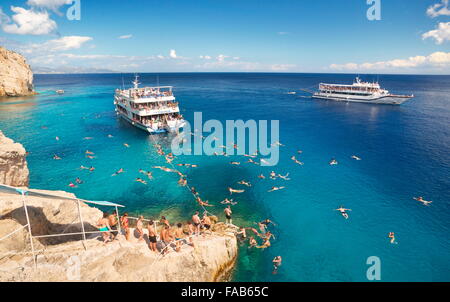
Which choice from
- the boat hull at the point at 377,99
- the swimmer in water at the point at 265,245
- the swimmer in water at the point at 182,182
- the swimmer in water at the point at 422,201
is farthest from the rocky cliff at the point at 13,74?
the boat hull at the point at 377,99

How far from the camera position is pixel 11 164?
1805 centimetres

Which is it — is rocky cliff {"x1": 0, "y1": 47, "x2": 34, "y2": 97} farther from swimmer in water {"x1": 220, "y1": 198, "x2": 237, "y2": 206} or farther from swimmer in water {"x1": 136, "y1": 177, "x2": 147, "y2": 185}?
swimmer in water {"x1": 220, "y1": 198, "x2": 237, "y2": 206}

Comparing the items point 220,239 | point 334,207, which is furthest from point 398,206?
point 220,239

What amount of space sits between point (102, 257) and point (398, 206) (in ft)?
82.7

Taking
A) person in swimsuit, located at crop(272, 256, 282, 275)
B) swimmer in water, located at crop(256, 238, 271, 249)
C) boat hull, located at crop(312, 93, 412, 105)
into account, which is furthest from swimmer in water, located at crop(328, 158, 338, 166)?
boat hull, located at crop(312, 93, 412, 105)

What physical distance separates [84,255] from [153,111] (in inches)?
1441

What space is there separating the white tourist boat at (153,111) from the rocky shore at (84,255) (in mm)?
29361

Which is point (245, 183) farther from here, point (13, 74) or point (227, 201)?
point (13, 74)

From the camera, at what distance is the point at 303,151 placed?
3791 centimetres

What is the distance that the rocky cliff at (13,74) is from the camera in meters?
78.9

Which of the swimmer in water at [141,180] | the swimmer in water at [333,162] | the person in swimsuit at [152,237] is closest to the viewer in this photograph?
the person in swimsuit at [152,237]

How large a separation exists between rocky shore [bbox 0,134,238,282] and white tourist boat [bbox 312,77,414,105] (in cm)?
8684

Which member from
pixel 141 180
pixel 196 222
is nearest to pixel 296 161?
pixel 141 180

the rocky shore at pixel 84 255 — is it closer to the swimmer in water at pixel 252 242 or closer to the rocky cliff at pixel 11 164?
the swimmer in water at pixel 252 242
